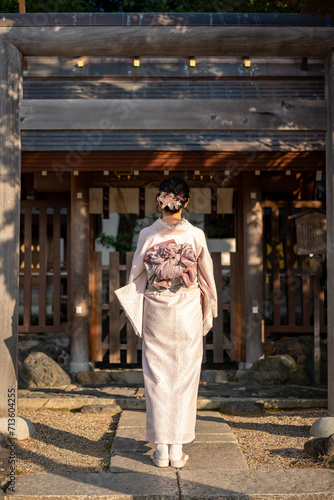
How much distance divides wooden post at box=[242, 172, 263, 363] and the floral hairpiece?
4.84 m

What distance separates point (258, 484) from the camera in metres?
3.38

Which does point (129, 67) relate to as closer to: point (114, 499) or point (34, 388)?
point (34, 388)

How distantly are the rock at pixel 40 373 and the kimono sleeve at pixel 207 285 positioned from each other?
4217mm

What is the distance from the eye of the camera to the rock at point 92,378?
802cm

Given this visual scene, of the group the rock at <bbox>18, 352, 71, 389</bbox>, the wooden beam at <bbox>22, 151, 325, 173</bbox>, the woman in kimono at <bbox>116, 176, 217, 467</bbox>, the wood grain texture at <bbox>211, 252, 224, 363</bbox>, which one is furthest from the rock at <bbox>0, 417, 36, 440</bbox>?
the wood grain texture at <bbox>211, 252, 224, 363</bbox>

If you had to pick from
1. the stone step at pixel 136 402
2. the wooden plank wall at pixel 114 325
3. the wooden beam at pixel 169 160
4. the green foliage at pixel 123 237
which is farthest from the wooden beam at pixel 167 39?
the green foliage at pixel 123 237

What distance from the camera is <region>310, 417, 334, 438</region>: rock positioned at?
4.57 m

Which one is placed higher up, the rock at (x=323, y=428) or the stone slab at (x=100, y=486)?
the stone slab at (x=100, y=486)

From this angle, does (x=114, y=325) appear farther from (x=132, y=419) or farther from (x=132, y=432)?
(x=132, y=432)

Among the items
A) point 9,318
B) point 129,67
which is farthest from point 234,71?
point 9,318

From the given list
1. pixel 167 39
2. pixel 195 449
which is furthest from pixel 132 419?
pixel 167 39

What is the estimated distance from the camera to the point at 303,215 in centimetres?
848

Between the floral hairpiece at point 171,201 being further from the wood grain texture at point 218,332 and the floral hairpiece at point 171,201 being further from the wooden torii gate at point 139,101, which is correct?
the wood grain texture at point 218,332

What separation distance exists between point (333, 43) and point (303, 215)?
3.87m
